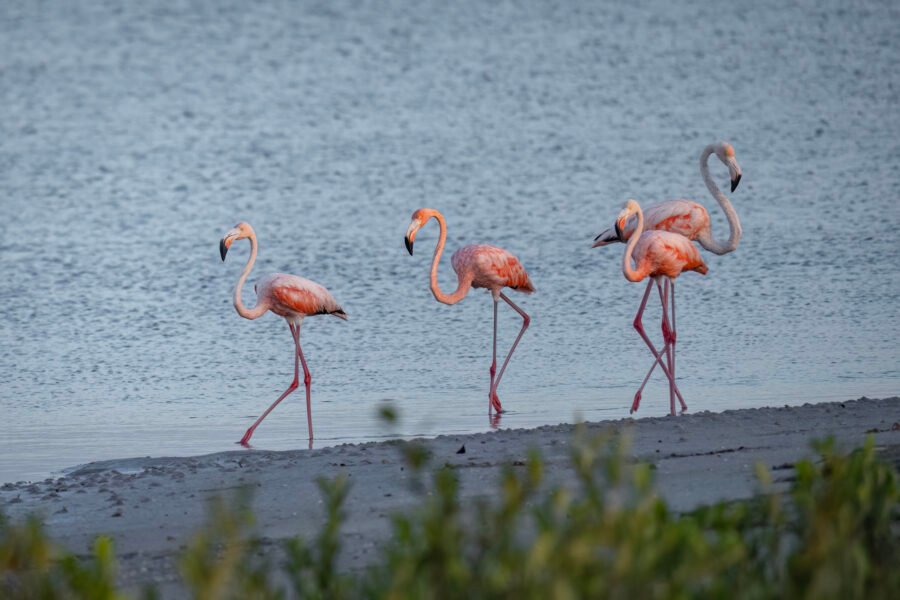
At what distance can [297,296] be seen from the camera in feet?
34.4

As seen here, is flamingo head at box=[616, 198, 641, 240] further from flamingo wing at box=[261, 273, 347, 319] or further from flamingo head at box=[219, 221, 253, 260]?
flamingo head at box=[219, 221, 253, 260]

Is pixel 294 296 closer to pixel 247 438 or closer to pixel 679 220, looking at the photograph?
pixel 247 438

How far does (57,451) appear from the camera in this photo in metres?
9.19

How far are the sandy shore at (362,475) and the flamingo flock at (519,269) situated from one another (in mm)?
1196

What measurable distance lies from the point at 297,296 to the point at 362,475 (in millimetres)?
3302

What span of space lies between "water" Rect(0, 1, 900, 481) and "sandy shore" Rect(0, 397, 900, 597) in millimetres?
961

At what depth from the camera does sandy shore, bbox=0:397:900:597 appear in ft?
20.5

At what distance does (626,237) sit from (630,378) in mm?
1047

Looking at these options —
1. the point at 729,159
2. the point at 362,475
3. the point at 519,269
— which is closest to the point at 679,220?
the point at 729,159

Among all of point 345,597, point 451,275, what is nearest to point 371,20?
point 451,275

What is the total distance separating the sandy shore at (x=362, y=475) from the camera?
6262 millimetres

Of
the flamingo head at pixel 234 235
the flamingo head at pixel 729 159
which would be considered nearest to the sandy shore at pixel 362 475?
the flamingo head at pixel 234 235

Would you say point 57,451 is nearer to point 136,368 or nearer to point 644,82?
point 136,368

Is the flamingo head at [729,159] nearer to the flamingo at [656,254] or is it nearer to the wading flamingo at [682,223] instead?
the wading flamingo at [682,223]
